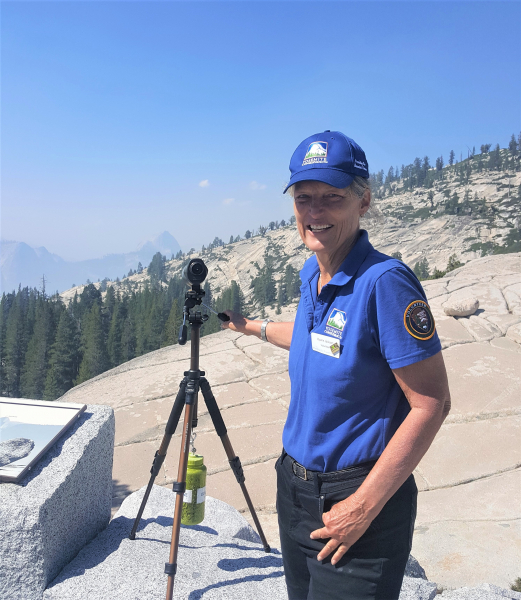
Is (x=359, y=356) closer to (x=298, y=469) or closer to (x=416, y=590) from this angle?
(x=298, y=469)

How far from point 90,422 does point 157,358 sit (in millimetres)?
5398

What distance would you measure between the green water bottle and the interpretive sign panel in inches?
33.4

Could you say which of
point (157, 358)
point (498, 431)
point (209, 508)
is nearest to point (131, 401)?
point (157, 358)

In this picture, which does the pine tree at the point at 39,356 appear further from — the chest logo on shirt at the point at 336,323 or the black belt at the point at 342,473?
the chest logo on shirt at the point at 336,323

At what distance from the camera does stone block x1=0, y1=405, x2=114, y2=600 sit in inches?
89.0

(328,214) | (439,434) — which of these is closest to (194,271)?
(328,214)

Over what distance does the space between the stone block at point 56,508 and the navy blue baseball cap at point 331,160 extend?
2.08 m

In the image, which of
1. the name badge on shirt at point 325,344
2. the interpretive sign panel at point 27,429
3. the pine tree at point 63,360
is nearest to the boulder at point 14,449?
the interpretive sign panel at point 27,429

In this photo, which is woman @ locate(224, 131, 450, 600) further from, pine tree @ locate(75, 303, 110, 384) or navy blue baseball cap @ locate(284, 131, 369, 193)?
pine tree @ locate(75, 303, 110, 384)

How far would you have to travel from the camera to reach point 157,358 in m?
8.31

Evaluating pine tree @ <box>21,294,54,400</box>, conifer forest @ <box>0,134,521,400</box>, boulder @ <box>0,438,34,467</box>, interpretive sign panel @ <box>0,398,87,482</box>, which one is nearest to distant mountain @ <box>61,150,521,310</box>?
conifer forest @ <box>0,134,521,400</box>

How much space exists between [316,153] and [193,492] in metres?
2.14

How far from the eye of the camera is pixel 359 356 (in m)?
1.43

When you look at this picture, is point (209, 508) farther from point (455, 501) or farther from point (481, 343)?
point (481, 343)
